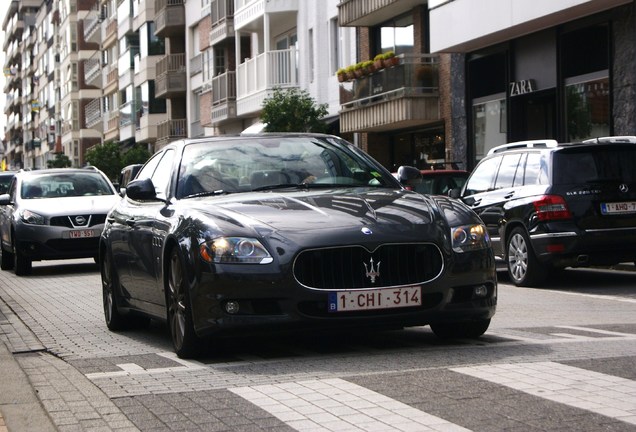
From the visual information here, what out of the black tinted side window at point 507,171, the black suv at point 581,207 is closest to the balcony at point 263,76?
the black tinted side window at point 507,171

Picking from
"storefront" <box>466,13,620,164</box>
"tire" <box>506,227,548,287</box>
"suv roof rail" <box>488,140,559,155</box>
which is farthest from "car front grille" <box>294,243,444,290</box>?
"storefront" <box>466,13,620,164</box>

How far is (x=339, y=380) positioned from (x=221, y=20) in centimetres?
4618

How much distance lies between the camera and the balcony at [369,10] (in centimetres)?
3503

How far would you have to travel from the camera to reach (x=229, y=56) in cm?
5369

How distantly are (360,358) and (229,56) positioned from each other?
152 feet

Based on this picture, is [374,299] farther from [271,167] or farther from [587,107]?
[587,107]

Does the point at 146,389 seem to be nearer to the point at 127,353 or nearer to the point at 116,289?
the point at 127,353

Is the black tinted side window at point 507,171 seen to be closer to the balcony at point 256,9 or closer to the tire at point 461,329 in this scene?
the tire at point 461,329

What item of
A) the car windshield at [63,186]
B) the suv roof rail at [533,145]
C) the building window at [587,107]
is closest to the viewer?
the suv roof rail at [533,145]

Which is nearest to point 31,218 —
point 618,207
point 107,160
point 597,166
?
point 597,166

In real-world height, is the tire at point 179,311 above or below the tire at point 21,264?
above

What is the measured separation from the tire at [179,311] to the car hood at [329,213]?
424mm

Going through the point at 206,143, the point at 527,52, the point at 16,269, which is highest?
the point at 527,52

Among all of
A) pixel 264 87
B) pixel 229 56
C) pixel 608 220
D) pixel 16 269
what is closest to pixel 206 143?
pixel 608 220
